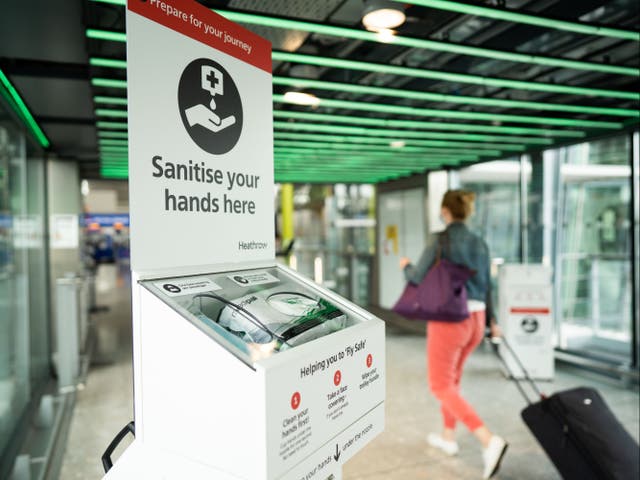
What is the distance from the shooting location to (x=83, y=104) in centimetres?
378

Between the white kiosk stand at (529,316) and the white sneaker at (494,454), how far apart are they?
7.86 ft

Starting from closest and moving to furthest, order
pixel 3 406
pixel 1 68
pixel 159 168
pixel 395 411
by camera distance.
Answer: pixel 159 168
pixel 1 68
pixel 3 406
pixel 395 411

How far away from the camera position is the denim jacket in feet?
10.5

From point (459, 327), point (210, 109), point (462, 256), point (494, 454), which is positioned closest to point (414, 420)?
point (494, 454)

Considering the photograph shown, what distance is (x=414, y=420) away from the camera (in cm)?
404

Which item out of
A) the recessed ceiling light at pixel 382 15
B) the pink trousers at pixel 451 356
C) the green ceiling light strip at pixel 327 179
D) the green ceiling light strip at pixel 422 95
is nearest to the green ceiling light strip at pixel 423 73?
the green ceiling light strip at pixel 422 95

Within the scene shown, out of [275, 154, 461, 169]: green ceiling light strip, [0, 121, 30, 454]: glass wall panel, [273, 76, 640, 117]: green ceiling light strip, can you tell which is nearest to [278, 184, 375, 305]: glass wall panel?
[275, 154, 461, 169]: green ceiling light strip

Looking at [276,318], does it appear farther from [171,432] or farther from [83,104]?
[83,104]

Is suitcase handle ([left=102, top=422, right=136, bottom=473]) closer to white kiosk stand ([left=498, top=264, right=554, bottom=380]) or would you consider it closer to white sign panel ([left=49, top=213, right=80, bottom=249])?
white kiosk stand ([left=498, top=264, right=554, bottom=380])

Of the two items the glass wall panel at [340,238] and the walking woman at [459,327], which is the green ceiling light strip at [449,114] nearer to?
the walking woman at [459,327]

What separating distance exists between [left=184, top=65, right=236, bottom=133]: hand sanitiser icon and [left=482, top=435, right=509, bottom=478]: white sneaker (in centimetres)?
256

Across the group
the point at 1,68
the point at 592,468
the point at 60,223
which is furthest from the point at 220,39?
the point at 60,223

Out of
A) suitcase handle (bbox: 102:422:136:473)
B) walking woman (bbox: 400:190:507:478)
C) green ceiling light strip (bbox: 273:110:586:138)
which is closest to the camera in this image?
suitcase handle (bbox: 102:422:136:473)

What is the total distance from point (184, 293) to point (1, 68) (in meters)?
2.59
